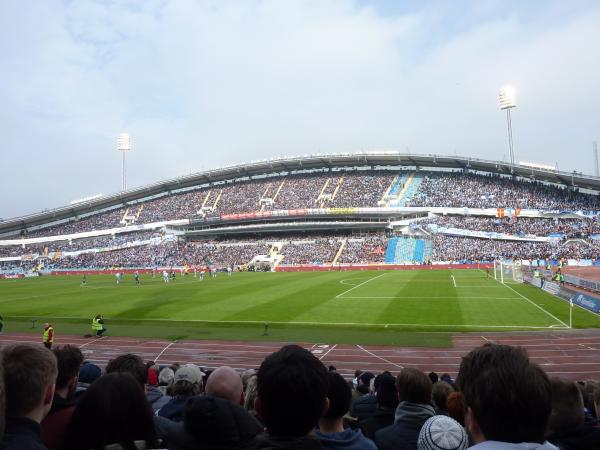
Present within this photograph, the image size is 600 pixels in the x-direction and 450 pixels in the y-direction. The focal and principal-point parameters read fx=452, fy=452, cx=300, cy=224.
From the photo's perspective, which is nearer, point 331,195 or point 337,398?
point 337,398

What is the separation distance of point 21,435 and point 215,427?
1.12 metres

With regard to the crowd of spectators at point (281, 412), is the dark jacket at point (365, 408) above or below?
below

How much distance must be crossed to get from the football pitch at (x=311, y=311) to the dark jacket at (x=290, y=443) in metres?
16.8

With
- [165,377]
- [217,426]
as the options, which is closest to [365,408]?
[217,426]

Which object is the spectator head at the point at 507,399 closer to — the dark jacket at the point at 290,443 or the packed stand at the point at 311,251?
the dark jacket at the point at 290,443

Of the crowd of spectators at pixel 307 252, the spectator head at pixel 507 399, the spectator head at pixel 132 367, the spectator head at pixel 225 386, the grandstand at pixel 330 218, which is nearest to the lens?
the spectator head at pixel 507 399

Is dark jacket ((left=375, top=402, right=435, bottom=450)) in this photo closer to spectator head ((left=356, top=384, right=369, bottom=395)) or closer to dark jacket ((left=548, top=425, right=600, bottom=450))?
dark jacket ((left=548, top=425, right=600, bottom=450))

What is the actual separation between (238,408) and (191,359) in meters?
14.7

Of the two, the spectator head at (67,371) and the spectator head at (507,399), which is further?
the spectator head at (67,371)

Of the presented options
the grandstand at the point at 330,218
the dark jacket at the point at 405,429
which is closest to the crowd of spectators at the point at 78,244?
the grandstand at the point at 330,218

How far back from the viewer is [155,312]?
90.5 ft

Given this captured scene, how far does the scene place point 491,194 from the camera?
74438mm

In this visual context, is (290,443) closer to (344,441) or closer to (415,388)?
(344,441)

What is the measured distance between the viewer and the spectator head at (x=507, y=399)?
2256 mm
